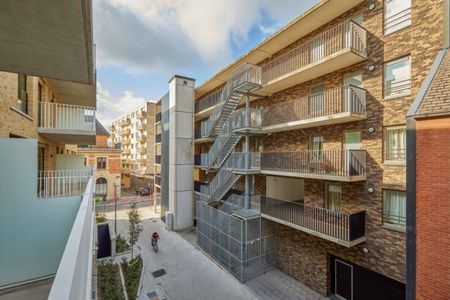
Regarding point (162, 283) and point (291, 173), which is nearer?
point (291, 173)

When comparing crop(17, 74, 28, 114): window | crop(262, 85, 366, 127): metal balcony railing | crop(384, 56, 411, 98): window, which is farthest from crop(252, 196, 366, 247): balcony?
crop(17, 74, 28, 114): window

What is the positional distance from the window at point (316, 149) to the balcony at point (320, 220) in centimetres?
218

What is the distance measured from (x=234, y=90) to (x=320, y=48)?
482 centimetres

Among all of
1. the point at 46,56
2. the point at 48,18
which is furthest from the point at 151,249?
the point at 48,18

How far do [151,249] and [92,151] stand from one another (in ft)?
79.9

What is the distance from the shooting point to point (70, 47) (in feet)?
14.3

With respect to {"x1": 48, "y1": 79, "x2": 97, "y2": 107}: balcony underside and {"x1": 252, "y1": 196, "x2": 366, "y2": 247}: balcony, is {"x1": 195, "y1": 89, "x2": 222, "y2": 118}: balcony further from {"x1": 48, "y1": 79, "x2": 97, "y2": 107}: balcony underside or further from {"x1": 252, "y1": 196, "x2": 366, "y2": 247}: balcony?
{"x1": 252, "y1": 196, "x2": 366, "y2": 247}: balcony

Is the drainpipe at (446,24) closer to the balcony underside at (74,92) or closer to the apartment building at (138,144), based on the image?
the balcony underside at (74,92)

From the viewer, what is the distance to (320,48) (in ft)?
34.6

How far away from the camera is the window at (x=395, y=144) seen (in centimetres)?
805

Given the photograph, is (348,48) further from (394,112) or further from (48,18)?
(48,18)

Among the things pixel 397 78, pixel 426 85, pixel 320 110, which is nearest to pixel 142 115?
pixel 320 110

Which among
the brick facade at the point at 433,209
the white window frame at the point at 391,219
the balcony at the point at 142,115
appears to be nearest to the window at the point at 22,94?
the brick facade at the point at 433,209

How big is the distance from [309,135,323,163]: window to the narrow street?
250 inches
